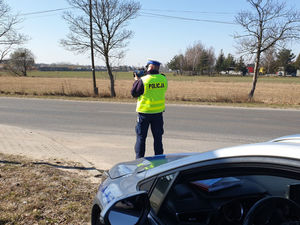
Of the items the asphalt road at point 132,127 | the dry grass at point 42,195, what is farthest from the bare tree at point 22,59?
the dry grass at point 42,195

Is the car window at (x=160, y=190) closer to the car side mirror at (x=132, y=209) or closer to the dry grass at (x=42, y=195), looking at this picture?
the car side mirror at (x=132, y=209)

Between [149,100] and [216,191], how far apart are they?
2.93 meters

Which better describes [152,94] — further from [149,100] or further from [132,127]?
[132,127]

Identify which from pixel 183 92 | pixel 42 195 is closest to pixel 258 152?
pixel 42 195

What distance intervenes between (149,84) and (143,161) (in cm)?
216

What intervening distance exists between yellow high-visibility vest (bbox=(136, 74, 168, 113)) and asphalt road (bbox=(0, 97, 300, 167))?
1470 millimetres

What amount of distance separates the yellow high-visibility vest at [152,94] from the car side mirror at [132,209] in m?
3.15

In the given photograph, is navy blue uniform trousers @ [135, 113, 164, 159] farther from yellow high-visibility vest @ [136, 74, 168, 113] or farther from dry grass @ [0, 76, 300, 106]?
dry grass @ [0, 76, 300, 106]

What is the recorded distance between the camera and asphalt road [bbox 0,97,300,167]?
6.99 meters

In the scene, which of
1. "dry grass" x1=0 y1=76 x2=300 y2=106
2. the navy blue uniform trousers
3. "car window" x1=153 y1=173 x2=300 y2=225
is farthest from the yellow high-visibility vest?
"dry grass" x1=0 y1=76 x2=300 y2=106

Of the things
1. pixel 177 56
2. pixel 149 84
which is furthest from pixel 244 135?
pixel 177 56

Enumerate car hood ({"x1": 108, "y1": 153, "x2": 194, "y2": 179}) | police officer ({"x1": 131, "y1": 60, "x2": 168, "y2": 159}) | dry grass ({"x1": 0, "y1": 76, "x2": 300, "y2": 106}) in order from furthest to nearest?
dry grass ({"x1": 0, "y1": 76, "x2": 300, "y2": 106}), police officer ({"x1": 131, "y1": 60, "x2": 168, "y2": 159}), car hood ({"x1": 108, "y1": 153, "x2": 194, "y2": 179})

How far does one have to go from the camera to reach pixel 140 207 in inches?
71.7

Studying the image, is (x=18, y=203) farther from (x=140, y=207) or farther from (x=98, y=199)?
(x=140, y=207)
